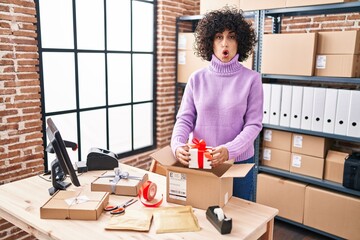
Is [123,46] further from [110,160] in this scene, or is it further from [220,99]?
[220,99]

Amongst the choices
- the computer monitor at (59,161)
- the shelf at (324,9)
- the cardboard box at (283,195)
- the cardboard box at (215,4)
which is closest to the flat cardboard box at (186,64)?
the cardboard box at (215,4)

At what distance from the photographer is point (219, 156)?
1.59m

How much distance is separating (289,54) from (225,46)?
1168mm

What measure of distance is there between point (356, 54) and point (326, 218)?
4.36 feet

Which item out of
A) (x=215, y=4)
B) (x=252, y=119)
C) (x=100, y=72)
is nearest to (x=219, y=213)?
(x=252, y=119)

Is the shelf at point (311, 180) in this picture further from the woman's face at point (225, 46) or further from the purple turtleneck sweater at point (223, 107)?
the woman's face at point (225, 46)

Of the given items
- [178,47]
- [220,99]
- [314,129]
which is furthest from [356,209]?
[178,47]

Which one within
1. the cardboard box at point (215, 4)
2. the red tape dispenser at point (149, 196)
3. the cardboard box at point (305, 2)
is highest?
the cardboard box at point (215, 4)

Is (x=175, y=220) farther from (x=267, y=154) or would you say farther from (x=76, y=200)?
(x=267, y=154)

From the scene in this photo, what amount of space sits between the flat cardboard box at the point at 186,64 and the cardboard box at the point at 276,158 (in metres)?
1.09

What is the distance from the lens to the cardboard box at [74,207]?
58.6 inches

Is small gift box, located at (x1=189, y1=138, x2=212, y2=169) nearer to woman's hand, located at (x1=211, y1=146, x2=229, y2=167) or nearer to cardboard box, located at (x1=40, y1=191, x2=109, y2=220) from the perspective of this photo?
woman's hand, located at (x1=211, y1=146, x2=229, y2=167)

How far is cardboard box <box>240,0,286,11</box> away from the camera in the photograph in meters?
2.85

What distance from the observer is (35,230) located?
1.51m
